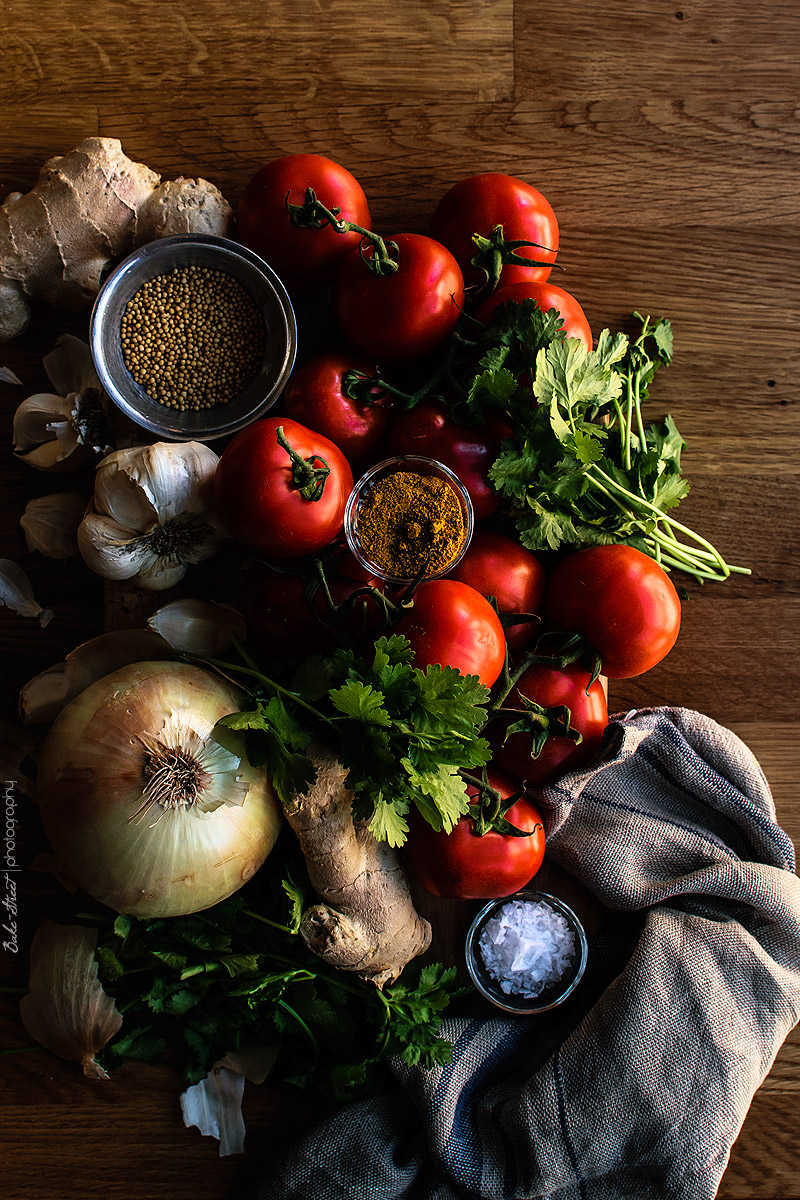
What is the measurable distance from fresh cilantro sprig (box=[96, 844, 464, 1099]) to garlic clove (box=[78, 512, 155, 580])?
46 cm

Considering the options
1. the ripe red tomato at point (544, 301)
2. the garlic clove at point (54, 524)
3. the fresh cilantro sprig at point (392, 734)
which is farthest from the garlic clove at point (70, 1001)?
the ripe red tomato at point (544, 301)

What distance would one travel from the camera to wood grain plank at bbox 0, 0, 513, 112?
133 centimetres

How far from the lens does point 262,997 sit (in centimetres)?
113

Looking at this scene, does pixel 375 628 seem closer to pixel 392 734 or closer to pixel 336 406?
pixel 392 734

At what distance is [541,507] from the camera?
3.59ft

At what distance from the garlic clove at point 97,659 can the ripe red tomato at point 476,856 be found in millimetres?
437

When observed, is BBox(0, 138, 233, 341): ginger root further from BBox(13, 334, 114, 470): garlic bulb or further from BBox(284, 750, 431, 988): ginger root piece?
BBox(284, 750, 431, 988): ginger root piece

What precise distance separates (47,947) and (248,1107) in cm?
38

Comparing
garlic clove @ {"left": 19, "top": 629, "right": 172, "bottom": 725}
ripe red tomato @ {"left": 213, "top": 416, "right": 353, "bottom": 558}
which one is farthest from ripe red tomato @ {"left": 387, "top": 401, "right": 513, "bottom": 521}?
garlic clove @ {"left": 19, "top": 629, "right": 172, "bottom": 725}

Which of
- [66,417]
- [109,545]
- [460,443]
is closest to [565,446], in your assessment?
[460,443]

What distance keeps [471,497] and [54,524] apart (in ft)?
2.03

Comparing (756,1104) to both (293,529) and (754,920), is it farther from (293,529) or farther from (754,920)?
(293,529)

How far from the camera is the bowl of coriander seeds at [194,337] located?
3.95 ft

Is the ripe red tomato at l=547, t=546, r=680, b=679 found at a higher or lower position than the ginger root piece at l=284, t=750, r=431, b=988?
higher
